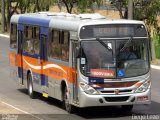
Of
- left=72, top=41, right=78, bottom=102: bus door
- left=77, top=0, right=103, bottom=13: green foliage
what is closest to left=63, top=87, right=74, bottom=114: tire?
left=72, top=41, right=78, bottom=102: bus door

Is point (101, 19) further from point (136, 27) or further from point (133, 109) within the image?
point (133, 109)

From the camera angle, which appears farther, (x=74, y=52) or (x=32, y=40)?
(x=32, y=40)

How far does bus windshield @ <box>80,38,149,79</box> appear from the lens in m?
16.6

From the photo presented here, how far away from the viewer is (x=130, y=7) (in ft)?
109

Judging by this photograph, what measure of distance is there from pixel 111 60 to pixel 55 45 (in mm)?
2734

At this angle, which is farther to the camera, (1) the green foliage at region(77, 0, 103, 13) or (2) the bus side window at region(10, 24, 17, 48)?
(1) the green foliage at region(77, 0, 103, 13)

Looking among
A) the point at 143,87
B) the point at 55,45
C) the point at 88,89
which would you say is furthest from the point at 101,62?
the point at 55,45

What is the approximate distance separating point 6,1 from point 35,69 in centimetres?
4510

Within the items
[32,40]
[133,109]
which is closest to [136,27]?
[133,109]

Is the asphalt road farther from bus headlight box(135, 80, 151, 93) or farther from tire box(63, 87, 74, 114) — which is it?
bus headlight box(135, 80, 151, 93)

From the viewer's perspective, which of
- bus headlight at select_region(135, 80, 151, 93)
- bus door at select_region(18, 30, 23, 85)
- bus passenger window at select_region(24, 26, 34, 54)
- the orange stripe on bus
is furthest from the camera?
bus door at select_region(18, 30, 23, 85)

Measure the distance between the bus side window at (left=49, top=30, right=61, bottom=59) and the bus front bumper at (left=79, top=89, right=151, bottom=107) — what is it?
2.46 m

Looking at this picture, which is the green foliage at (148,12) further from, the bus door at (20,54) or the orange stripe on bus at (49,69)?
the orange stripe on bus at (49,69)

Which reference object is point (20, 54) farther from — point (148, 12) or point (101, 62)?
point (148, 12)
